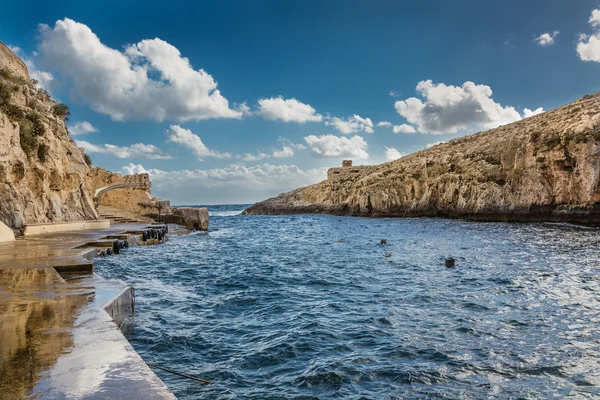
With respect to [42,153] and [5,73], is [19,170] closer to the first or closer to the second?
[42,153]

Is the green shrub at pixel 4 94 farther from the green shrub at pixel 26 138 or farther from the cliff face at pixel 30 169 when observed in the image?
the green shrub at pixel 26 138

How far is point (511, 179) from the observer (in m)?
44.4

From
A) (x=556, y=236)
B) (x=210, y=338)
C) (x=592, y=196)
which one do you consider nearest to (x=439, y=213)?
(x=592, y=196)

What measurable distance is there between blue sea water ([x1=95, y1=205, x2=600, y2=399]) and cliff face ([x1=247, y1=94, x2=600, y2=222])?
77.7 ft

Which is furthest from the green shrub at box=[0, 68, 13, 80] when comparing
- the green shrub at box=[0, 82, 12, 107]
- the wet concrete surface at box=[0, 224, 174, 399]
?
the wet concrete surface at box=[0, 224, 174, 399]

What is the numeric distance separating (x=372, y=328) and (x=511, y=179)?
139 feet

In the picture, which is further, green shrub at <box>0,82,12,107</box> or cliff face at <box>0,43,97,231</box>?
green shrub at <box>0,82,12,107</box>

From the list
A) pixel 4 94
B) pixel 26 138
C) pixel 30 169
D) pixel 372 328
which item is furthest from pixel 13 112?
pixel 372 328

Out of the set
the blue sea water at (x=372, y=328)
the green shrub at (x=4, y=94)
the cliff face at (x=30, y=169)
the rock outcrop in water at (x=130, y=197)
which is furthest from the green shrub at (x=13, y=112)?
the rock outcrop in water at (x=130, y=197)

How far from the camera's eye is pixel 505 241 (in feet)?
81.0

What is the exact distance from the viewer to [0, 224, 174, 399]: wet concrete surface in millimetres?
3531

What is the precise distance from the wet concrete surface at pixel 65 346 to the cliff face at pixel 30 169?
1347 cm

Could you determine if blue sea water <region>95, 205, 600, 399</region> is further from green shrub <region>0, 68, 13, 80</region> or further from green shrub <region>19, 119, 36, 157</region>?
green shrub <region>0, 68, 13, 80</region>

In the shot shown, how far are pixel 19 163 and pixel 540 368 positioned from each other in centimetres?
2360
